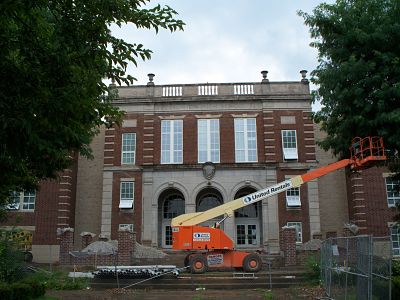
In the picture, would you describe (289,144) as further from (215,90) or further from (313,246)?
(313,246)

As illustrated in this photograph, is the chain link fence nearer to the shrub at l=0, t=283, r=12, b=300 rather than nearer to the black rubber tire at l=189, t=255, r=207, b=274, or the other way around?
the black rubber tire at l=189, t=255, r=207, b=274

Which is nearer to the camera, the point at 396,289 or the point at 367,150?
the point at 396,289

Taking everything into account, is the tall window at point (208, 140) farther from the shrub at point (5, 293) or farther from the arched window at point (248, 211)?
the shrub at point (5, 293)

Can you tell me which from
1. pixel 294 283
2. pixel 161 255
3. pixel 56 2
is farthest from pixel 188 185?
pixel 56 2

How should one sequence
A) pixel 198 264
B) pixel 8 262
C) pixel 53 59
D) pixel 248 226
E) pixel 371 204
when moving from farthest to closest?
pixel 248 226, pixel 371 204, pixel 198 264, pixel 8 262, pixel 53 59

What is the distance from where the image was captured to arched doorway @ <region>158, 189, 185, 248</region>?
114 ft

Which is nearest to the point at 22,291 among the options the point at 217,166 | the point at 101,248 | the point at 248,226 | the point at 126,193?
the point at 101,248

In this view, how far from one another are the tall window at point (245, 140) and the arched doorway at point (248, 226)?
7.75 feet

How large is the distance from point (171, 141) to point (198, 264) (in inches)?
586

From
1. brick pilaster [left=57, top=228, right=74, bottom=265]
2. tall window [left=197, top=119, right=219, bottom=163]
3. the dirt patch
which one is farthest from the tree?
tall window [left=197, top=119, right=219, bottom=163]

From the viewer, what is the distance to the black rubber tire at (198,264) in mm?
21234

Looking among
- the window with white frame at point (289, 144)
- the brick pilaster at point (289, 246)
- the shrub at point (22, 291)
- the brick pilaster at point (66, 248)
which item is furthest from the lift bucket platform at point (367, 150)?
the window with white frame at point (289, 144)

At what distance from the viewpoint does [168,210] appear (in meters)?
35.8

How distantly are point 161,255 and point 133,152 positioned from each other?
1009 cm
